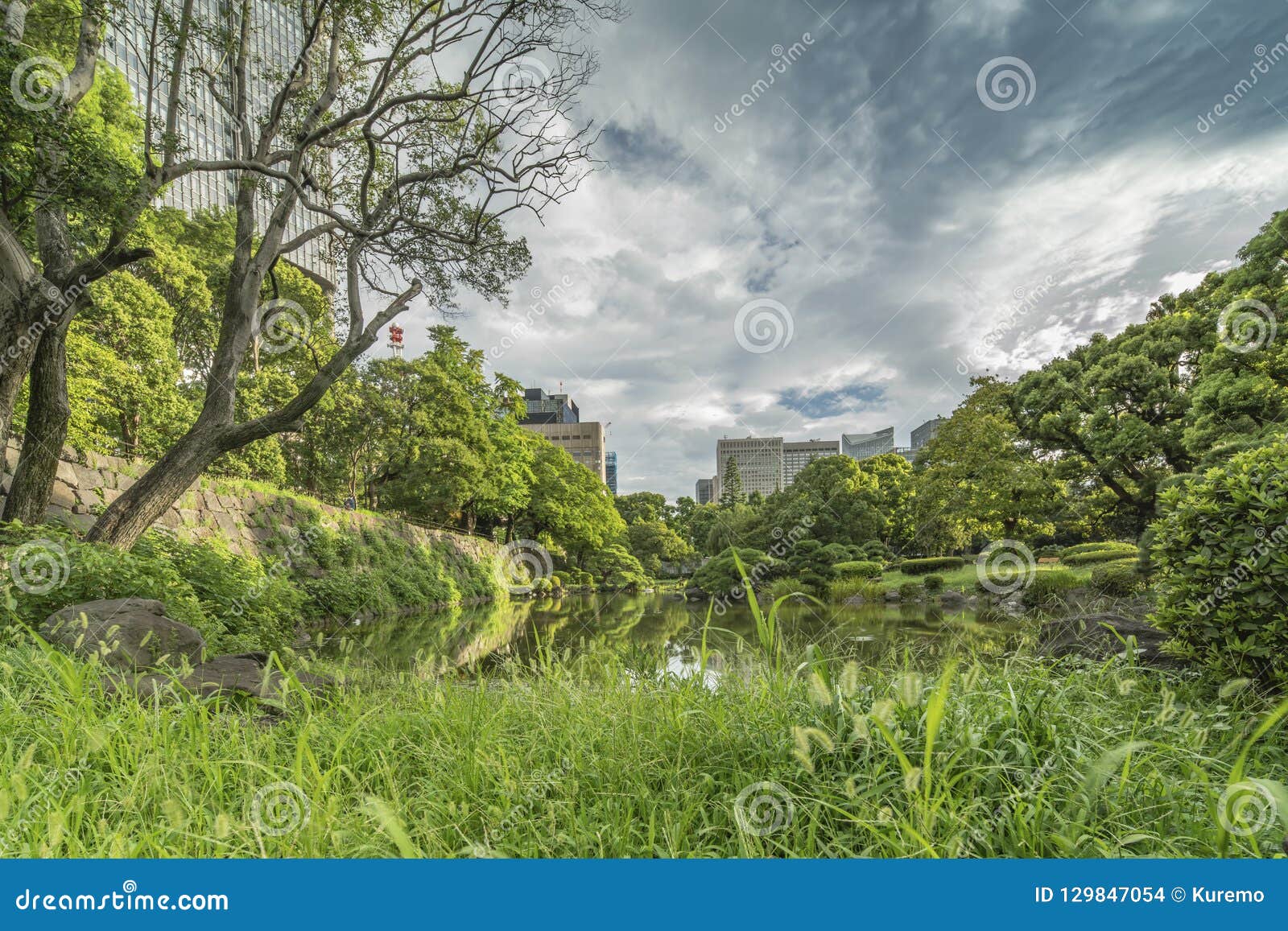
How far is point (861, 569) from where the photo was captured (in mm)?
15711

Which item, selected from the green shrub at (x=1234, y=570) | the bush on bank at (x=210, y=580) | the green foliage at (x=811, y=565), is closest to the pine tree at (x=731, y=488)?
the green foliage at (x=811, y=565)

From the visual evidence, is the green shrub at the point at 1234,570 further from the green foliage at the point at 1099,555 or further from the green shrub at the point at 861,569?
the green shrub at the point at 861,569

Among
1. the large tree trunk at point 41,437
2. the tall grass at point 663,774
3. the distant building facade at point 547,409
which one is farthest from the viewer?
the distant building facade at point 547,409

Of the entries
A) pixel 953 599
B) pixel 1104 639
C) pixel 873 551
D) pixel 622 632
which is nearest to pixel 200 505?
pixel 622 632

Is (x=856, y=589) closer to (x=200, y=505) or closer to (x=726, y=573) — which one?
(x=726, y=573)

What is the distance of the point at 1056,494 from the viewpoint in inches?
573

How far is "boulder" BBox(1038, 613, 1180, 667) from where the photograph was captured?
133 inches

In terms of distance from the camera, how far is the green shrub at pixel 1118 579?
8771 millimetres

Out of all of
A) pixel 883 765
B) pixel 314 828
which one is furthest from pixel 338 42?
pixel 883 765

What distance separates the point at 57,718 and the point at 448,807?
1888 mm

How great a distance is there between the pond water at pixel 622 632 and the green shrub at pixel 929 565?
163 inches

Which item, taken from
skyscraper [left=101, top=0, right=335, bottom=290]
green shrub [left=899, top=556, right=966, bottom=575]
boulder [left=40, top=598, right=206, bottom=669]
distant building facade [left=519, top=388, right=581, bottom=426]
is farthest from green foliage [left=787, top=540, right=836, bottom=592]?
distant building facade [left=519, top=388, right=581, bottom=426]

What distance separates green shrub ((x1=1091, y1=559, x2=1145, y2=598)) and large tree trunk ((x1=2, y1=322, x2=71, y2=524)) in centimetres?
1414

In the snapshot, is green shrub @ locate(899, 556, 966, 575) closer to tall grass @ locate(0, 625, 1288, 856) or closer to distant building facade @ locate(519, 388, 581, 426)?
tall grass @ locate(0, 625, 1288, 856)
